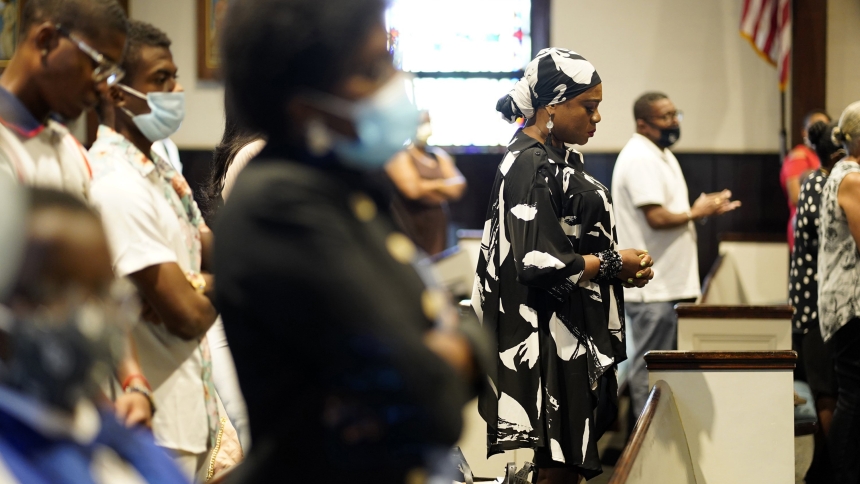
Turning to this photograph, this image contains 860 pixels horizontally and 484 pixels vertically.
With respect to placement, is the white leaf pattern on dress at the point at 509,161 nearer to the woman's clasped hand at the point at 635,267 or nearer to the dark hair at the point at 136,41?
the woman's clasped hand at the point at 635,267

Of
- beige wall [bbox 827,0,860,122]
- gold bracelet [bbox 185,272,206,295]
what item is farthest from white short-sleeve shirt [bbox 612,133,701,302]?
beige wall [bbox 827,0,860,122]

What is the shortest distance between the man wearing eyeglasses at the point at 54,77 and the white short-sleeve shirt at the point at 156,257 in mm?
123

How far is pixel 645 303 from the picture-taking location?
15.8 feet

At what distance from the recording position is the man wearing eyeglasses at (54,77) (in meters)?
1.83

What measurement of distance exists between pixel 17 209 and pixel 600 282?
2.00m

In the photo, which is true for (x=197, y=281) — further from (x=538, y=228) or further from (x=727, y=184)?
(x=727, y=184)

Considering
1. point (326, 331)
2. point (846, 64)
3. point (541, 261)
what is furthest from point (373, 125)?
point (846, 64)

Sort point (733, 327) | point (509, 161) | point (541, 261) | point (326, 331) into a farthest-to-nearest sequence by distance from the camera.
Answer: point (733, 327)
point (509, 161)
point (541, 261)
point (326, 331)

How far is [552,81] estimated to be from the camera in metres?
2.88

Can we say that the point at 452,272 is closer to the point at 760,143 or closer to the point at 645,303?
the point at 645,303

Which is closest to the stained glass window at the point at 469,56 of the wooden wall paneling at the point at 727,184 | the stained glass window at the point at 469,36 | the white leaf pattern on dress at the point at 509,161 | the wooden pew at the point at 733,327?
the stained glass window at the point at 469,36

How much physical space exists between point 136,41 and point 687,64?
718 centimetres

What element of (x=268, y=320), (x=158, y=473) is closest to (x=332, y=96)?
(x=268, y=320)

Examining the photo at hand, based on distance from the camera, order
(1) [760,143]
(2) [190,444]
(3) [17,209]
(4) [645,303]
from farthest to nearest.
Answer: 1. (1) [760,143]
2. (4) [645,303]
3. (2) [190,444]
4. (3) [17,209]
